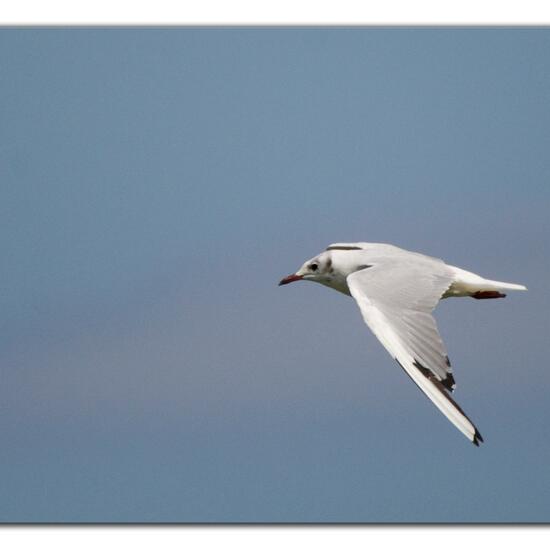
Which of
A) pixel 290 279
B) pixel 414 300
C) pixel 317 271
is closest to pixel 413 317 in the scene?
pixel 414 300

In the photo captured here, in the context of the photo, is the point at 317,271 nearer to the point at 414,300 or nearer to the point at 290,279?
the point at 290,279

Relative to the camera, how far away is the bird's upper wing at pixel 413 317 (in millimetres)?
3186

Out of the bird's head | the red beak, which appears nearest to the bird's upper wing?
the bird's head

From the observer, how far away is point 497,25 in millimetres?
4289

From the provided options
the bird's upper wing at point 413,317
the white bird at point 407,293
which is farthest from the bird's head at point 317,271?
the bird's upper wing at point 413,317

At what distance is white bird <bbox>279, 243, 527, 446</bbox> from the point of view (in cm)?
321

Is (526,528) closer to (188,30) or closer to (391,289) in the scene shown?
(391,289)

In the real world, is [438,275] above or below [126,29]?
below

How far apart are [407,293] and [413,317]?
6.5 inches

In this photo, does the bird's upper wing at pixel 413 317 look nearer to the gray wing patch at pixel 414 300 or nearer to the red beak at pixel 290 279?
the gray wing patch at pixel 414 300

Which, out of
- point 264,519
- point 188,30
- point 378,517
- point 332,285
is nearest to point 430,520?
point 378,517

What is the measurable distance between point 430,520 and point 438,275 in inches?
38.3

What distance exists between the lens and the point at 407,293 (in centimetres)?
363

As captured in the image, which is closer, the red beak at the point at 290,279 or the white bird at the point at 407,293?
the white bird at the point at 407,293
